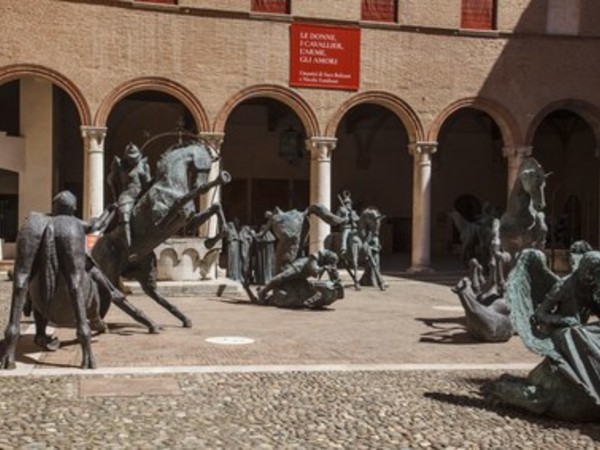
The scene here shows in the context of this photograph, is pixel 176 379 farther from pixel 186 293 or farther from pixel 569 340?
pixel 186 293

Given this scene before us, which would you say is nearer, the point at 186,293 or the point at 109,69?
the point at 186,293

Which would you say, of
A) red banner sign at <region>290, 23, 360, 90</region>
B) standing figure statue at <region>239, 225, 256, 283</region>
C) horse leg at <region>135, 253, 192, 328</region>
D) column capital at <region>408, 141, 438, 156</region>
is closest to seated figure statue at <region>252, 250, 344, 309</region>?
standing figure statue at <region>239, 225, 256, 283</region>

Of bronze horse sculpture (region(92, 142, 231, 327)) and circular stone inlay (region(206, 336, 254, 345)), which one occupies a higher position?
bronze horse sculpture (region(92, 142, 231, 327))

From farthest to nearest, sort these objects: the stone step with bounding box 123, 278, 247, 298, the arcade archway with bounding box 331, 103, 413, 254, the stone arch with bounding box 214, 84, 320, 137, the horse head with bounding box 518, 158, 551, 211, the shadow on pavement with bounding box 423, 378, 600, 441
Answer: the arcade archway with bounding box 331, 103, 413, 254 < the stone arch with bounding box 214, 84, 320, 137 < the stone step with bounding box 123, 278, 247, 298 < the horse head with bounding box 518, 158, 551, 211 < the shadow on pavement with bounding box 423, 378, 600, 441

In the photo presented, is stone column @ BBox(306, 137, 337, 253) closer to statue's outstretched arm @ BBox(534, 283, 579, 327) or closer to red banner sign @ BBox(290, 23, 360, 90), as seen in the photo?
red banner sign @ BBox(290, 23, 360, 90)

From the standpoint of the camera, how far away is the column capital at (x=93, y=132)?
2012cm

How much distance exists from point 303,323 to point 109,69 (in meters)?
11.2

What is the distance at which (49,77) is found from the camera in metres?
19.7

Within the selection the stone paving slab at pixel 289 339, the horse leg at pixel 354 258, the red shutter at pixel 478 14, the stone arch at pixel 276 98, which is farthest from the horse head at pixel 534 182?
the red shutter at pixel 478 14

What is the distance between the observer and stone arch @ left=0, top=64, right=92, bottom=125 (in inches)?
762

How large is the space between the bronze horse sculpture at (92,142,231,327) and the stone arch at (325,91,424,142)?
1195cm

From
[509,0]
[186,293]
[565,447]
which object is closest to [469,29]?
[509,0]

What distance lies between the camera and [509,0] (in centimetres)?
→ 2308

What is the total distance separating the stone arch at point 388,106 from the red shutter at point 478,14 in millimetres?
3040
